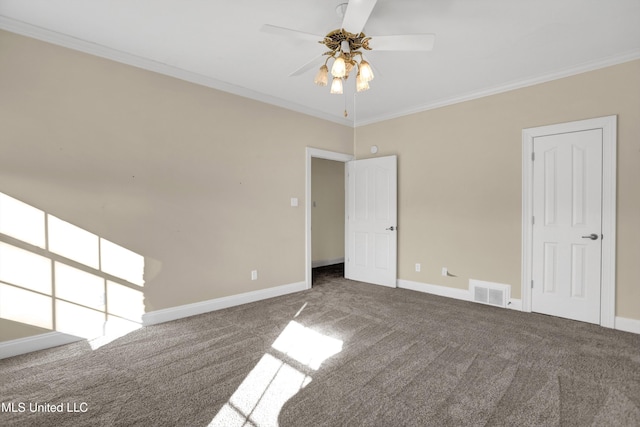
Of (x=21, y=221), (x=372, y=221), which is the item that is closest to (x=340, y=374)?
(x=21, y=221)

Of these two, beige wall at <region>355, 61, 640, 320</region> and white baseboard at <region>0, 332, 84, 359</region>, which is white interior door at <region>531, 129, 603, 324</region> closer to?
beige wall at <region>355, 61, 640, 320</region>

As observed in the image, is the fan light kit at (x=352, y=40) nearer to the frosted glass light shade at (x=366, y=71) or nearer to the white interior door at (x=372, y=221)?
the frosted glass light shade at (x=366, y=71)

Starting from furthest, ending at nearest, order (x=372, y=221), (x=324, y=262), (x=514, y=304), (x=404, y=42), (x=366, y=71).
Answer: (x=324, y=262) → (x=372, y=221) → (x=514, y=304) → (x=366, y=71) → (x=404, y=42)

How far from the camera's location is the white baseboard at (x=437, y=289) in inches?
166

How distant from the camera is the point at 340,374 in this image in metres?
2.30

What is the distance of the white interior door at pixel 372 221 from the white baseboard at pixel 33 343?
149 inches

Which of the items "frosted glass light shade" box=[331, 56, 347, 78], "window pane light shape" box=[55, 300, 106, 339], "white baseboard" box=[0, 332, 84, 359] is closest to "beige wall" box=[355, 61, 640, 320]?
"frosted glass light shade" box=[331, 56, 347, 78]

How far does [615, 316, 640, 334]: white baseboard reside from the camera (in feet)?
10.1

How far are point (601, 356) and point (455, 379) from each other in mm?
1382

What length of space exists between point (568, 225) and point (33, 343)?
5.26 m

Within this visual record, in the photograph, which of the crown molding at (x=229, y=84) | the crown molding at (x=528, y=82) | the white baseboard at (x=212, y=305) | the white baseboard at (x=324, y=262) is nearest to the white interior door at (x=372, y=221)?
the crown molding at (x=528, y=82)

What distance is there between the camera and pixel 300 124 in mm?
4688

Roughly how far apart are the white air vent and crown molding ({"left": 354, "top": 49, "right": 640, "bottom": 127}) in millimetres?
2401

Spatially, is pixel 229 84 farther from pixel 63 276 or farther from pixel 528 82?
pixel 528 82
